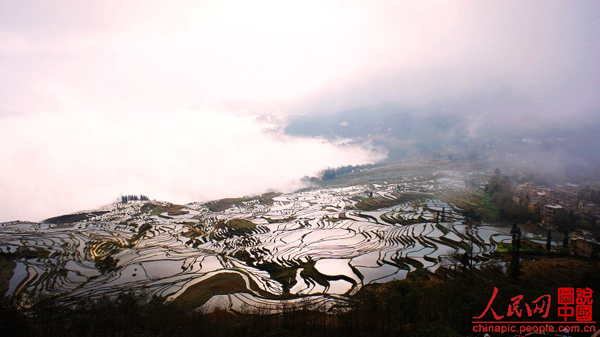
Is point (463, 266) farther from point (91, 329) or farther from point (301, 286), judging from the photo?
point (91, 329)

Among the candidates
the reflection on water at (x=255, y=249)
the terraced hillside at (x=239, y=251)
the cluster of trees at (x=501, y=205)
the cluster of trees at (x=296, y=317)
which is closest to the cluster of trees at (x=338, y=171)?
the terraced hillside at (x=239, y=251)

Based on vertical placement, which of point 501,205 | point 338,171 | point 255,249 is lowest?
point 255,249

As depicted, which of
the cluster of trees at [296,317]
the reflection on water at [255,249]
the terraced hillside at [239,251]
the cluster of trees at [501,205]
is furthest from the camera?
the cluster of trees at [501,205]

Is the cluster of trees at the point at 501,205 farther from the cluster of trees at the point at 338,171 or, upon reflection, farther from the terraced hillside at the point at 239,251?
the cluster of trees at the point at 338,171

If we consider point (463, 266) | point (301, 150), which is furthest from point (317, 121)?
point (463, 266)

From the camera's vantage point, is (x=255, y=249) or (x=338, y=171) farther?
(x=338, y=171)

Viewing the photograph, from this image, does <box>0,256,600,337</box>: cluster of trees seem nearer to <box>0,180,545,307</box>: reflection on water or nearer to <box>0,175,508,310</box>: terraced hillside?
<box>0,175,508,310</box>: terraced hillside

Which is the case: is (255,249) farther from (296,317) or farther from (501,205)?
(501,205)

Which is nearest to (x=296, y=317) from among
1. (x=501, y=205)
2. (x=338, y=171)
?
(x=501, y=205)

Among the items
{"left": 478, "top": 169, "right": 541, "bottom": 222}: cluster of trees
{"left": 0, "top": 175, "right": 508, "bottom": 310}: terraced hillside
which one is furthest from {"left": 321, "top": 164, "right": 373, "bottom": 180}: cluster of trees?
{"left": 478, "top": 169, "right": 541, "bottom": 222}: cluster of trees
